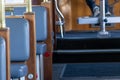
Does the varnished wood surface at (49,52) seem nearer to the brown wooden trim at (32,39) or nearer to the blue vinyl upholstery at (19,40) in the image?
the brown wooden trim at (32,39)

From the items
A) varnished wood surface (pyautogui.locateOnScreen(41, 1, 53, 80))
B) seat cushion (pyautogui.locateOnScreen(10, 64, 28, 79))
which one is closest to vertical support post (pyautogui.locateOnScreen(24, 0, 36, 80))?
seat cushion (pyautogui.locateOnScreen(10, 64, 28, 79))

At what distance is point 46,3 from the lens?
16.3ft

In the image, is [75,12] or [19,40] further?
[75,12]

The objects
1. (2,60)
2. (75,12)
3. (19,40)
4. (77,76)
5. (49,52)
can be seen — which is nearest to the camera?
(2,60)

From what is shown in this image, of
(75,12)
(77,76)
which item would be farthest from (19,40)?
(75,12)

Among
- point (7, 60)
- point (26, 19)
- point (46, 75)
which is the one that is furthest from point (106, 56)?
point (7, 60)

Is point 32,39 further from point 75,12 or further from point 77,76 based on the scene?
point 75,12

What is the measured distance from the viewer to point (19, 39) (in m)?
3.53

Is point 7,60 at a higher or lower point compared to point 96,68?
higher

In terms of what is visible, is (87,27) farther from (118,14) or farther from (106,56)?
(106,56)

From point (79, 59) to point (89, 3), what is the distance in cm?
171

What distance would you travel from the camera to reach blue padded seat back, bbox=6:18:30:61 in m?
3.49

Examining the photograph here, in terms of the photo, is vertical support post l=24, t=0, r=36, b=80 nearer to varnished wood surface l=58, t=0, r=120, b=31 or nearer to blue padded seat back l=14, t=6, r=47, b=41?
blue padded seat back l=14, t=6, r=47, b=41

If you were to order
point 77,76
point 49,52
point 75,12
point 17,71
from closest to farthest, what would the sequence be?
point 17,71 → point 49,52 → point 77,76 → point 75,12
